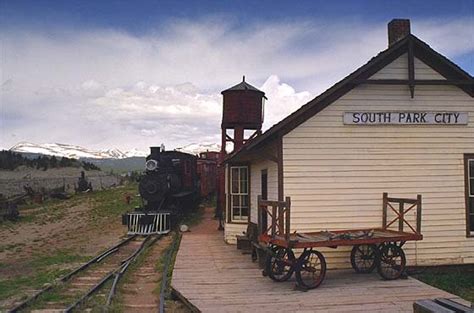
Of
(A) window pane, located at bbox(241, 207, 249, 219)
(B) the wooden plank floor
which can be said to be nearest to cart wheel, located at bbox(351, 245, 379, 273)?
(B) the wooden plank floor

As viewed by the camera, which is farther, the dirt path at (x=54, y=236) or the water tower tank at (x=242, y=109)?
the water tower tank at (x=242, y=109)

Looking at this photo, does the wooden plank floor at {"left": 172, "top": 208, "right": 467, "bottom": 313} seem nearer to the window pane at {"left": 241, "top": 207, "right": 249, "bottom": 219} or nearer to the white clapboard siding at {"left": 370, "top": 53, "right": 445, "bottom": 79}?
the window pane at {"left": 241, "top": 207, "right": 249, "bottom": 219}

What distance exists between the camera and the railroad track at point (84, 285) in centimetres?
810

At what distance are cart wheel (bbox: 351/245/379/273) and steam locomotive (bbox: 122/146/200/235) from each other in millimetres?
9466

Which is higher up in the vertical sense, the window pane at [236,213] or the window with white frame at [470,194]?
the window with white frame at [470,194]

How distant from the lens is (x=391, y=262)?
367 inches

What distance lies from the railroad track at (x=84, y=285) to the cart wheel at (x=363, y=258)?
472 centimetres

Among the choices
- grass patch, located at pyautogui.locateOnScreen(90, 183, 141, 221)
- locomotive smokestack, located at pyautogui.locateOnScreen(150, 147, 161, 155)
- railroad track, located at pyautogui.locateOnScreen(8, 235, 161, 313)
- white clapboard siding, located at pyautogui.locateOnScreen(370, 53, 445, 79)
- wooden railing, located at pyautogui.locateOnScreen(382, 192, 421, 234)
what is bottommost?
railroad track, located at pyautogui.locateOnScreen(8, 235, 161, 313)

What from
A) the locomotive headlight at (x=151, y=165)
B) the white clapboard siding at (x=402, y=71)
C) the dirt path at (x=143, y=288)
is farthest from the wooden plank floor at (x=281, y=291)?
the locomotive headlight at (x=151, y=165)

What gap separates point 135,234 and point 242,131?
537cm

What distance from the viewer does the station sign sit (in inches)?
405

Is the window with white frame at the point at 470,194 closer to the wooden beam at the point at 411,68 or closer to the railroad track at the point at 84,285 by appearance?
the wooden beam at the point at 411,68

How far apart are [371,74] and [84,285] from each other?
7.38 metres

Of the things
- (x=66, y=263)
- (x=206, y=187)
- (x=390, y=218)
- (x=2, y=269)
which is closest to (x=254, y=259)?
(x=390, y=218)
